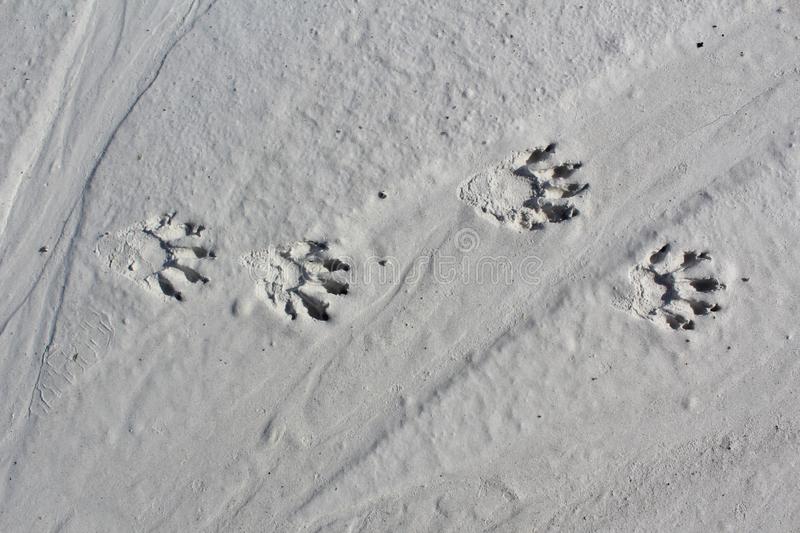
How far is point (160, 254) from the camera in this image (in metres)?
4.12

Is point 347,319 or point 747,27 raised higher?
point 747,27

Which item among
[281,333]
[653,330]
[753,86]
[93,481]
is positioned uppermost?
[753,86]

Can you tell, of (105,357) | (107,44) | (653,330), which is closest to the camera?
(653,330)

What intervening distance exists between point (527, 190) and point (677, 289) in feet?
4.03

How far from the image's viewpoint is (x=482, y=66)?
13.4 ft

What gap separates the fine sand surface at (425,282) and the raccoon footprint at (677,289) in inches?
0.7

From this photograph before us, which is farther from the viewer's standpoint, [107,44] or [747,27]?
[107,44]

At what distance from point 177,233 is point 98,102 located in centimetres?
128

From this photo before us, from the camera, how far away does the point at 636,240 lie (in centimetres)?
390

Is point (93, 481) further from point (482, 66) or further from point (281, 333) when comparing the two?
point (482, 66)

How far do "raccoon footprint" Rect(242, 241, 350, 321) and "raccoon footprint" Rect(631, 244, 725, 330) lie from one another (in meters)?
2.08

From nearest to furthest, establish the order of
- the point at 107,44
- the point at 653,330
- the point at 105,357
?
the point at 653,330
the point at 105,357
the point at 107,44

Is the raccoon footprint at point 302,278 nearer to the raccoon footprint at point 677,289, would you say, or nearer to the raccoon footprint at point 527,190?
the raccoon footprint at point 527,190

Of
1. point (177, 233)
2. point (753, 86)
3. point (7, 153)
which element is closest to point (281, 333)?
point (177, 233)
